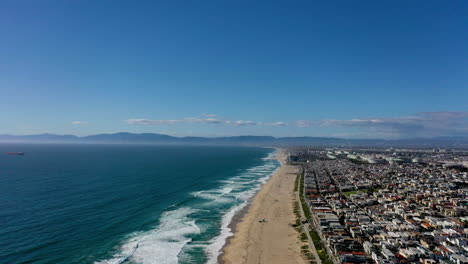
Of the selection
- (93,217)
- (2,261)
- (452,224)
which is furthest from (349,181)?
(2,261)

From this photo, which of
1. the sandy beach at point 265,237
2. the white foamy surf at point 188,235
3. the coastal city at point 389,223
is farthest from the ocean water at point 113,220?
the coastal city at point 389,223

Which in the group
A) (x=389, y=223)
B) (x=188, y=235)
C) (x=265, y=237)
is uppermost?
(x=389, y=223)

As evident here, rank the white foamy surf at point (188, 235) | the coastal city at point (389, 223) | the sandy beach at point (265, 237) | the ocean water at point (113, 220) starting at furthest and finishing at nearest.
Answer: the sandy beach at point (265, 237) < the ocean water at point (113, 220) < the white foamy surf at point (188, 235) < the coastal city at point (389, 223)

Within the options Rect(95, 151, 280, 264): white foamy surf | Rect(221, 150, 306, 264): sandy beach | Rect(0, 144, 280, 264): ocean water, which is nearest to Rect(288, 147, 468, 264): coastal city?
Rect(221, 150, 306, 264): sandy beach

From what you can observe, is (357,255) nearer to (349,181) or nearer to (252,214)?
(252,214)

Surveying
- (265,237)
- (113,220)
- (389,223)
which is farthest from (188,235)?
(389,223)

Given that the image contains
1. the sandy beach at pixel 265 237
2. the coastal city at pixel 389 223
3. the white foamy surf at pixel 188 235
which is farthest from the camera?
the sandy beach at pixel 265 237

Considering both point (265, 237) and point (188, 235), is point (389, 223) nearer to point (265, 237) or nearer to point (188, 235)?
point (265, 237)

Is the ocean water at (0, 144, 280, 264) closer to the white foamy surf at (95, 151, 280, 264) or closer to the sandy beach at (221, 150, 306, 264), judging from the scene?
the white foamy surf at (95, 151, 280, 264)

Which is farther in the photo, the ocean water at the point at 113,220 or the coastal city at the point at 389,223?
the ocean water at the point at 113,220

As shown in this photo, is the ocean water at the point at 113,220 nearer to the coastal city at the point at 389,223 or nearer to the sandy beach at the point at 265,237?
the sandy beach at the point at 265,237
